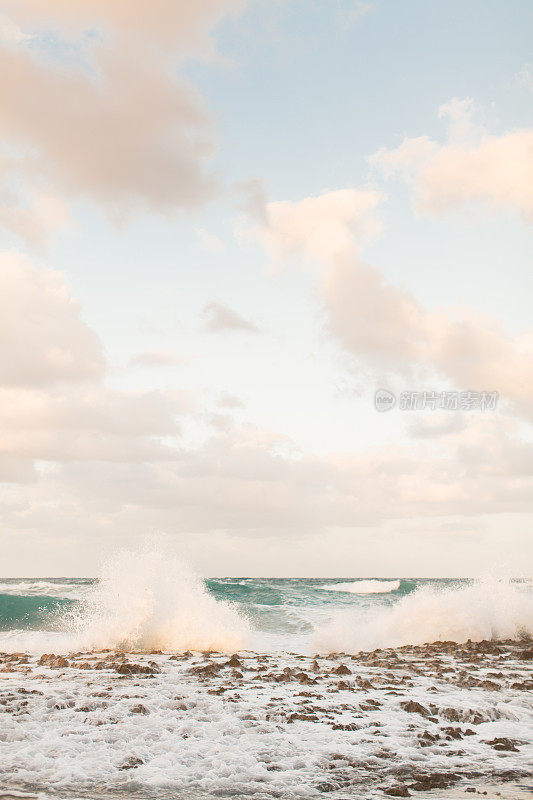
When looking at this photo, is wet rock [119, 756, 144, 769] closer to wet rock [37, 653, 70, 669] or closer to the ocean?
the ocean

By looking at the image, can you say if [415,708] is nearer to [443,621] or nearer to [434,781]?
[434,781]

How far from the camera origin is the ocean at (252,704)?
6262 mm

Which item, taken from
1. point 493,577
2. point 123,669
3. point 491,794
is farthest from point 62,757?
point 493,577

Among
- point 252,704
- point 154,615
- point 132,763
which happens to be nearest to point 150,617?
point 154,615

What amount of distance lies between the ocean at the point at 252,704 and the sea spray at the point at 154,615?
48mm

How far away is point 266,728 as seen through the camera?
8062 millimetres

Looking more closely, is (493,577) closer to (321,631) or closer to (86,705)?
(321,631)

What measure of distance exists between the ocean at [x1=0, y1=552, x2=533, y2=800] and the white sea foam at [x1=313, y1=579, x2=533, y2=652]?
0.20 ft

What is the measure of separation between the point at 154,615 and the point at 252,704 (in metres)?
10.5

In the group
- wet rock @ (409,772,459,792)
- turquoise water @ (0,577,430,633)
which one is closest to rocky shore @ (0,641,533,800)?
wet rock @ (409,772,459,792)

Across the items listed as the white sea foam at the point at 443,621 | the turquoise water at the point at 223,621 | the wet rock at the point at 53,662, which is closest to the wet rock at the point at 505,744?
the wet rock at the point at 53,662

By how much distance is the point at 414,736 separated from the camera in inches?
308

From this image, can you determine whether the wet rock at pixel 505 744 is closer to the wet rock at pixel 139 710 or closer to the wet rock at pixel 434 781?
the wet rock at pixel 434 781

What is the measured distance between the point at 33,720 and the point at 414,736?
5.35m
